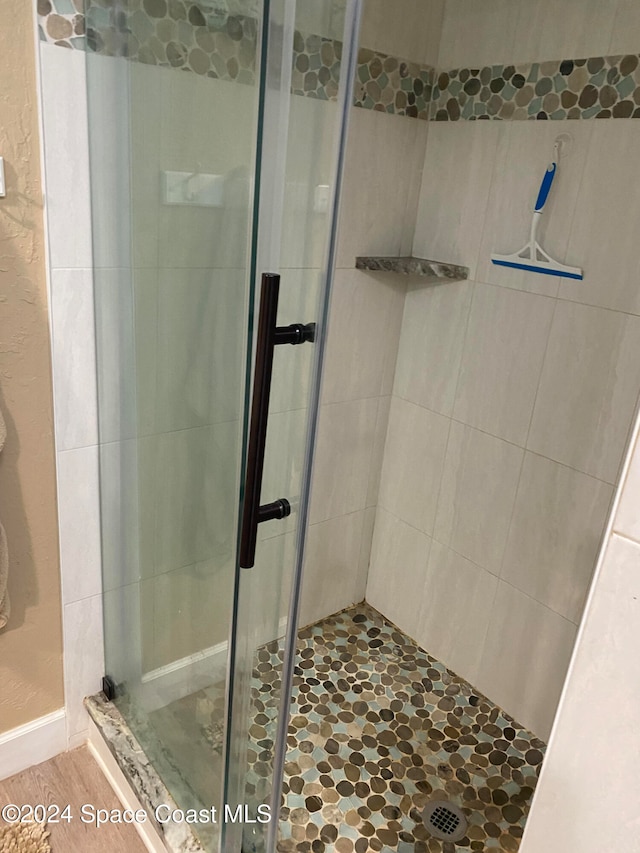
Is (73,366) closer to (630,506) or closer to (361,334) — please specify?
(361,334)

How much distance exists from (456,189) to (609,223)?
0.50 meters

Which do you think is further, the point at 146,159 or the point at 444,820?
the point at 444,820

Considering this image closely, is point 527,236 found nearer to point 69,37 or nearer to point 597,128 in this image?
point 597,128

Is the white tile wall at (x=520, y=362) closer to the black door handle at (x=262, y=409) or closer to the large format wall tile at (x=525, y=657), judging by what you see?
the large format wall tile at (x=525, y=657)

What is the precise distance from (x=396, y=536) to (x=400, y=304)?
0.79 meters

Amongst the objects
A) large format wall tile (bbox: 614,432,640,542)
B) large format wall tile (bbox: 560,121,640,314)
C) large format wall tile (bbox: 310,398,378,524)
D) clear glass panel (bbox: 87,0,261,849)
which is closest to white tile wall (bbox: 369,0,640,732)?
large format wall tile (bbox: 560,121,640,314)

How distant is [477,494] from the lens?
200cm

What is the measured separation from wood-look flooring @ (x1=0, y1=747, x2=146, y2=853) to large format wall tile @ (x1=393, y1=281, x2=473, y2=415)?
4.54ft

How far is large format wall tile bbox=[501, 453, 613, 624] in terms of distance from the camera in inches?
67.3

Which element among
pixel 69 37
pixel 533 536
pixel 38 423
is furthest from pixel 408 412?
pixel 69 37

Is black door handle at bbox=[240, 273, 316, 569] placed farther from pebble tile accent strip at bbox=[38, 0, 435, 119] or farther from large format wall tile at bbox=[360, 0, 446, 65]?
large format wall tile at bbox=[360, 0, 446, 65]

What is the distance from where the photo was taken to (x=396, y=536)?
232 cm

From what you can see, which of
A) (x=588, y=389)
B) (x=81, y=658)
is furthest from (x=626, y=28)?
(x=81, y=658)

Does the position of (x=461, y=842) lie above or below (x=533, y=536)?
below
